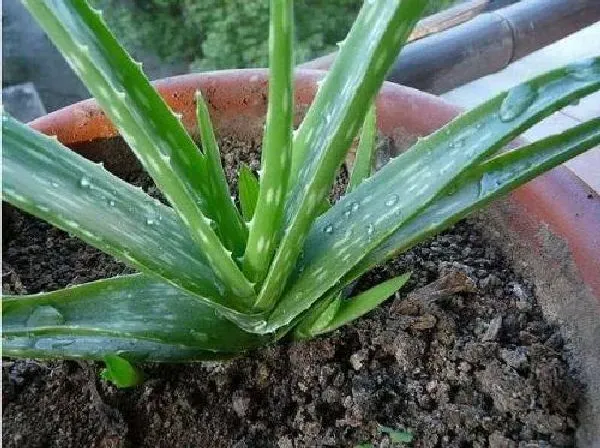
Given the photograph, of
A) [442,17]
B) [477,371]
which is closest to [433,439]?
[477,371]

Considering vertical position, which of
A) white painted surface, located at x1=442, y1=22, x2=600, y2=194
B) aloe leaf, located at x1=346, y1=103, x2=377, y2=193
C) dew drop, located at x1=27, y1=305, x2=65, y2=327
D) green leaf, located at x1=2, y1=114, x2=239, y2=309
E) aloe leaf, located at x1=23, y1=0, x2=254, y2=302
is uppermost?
aloe leaf, located at x1=23, y1=0, x2=254, y2=302

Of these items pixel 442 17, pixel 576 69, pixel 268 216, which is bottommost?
pixel 442 17

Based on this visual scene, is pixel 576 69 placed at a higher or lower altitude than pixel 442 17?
higher

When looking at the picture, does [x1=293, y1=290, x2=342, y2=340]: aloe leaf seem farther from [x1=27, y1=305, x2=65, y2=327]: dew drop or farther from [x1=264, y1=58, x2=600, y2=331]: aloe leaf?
[x1=27, y1=305, x2=65, y2=327]: dew drop

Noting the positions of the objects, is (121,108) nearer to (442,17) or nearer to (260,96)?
(260,96)

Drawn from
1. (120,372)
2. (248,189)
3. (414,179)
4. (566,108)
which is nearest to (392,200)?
(414,179)

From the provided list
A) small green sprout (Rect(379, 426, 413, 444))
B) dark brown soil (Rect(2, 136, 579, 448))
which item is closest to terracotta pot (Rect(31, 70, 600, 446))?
dark brown soil (Rect(2, 136, 579, 448))
